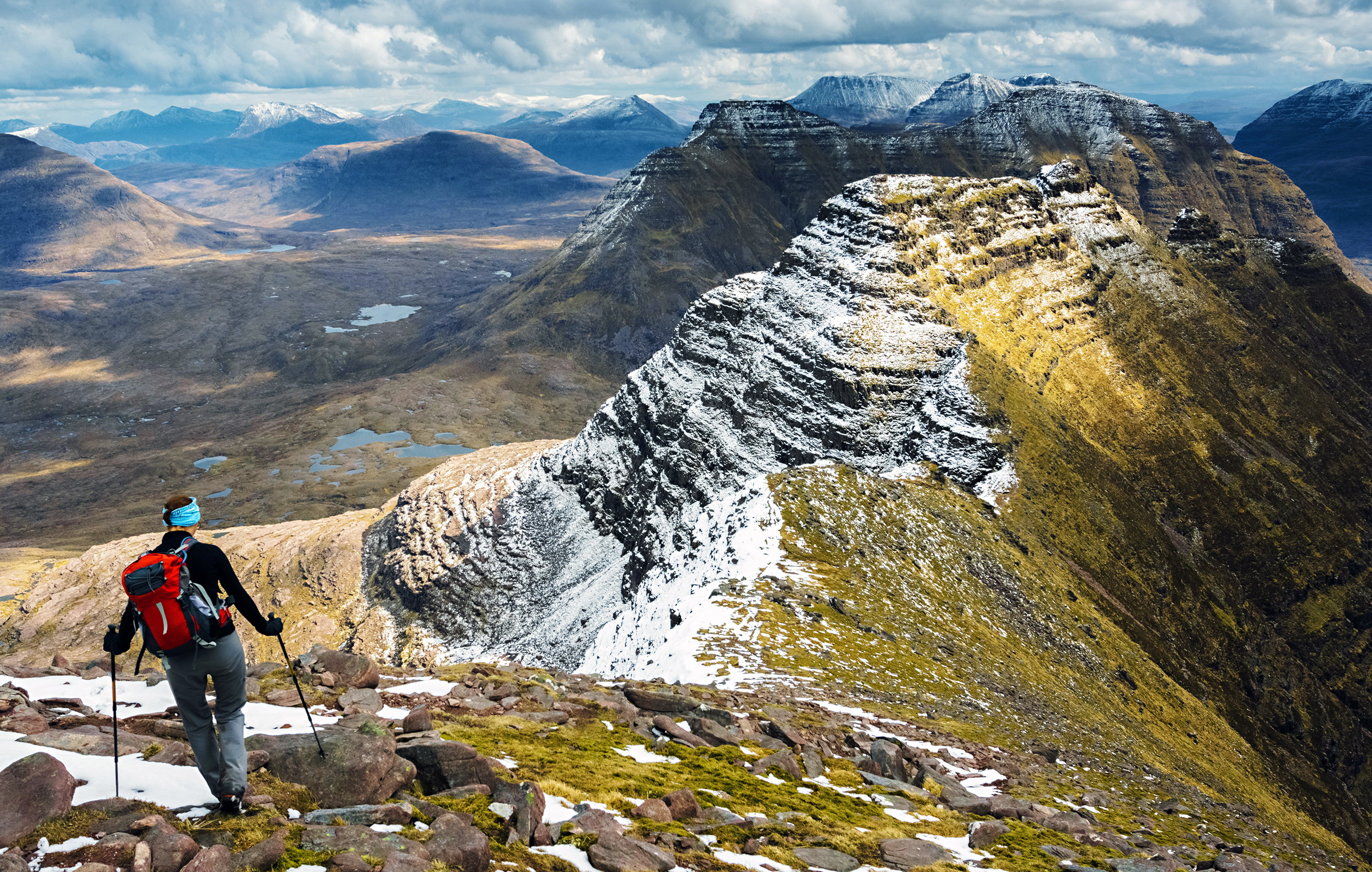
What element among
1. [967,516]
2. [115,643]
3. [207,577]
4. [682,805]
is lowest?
[967,516]

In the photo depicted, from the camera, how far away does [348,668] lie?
80.0 ft

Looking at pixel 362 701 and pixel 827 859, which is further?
pixel 362 701

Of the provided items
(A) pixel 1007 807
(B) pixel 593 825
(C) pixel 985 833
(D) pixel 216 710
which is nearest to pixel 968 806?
(A) pixel 1007 807

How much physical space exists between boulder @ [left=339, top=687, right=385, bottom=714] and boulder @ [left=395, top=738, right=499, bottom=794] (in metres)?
4.99

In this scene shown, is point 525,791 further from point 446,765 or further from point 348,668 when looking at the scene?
point 348,668

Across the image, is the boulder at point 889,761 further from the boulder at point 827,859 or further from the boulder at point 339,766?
the boulder at point 339,766

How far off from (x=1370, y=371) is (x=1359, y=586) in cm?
7380

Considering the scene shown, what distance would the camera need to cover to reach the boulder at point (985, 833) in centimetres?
2153

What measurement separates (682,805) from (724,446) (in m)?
74.7

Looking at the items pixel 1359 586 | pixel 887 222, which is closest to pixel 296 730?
pixel 887 222

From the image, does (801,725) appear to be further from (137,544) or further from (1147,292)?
(137,544)

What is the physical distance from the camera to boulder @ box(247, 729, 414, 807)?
49.3 feet

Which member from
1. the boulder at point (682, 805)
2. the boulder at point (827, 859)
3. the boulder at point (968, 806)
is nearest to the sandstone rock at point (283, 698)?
the boulder at point (682, 805)

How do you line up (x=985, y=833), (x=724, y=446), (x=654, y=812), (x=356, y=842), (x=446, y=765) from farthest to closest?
(x=724, y=446) → (x=985, y=833) → (x=654, y=812) → (x=446, y=765) → (x=356, y=842)
